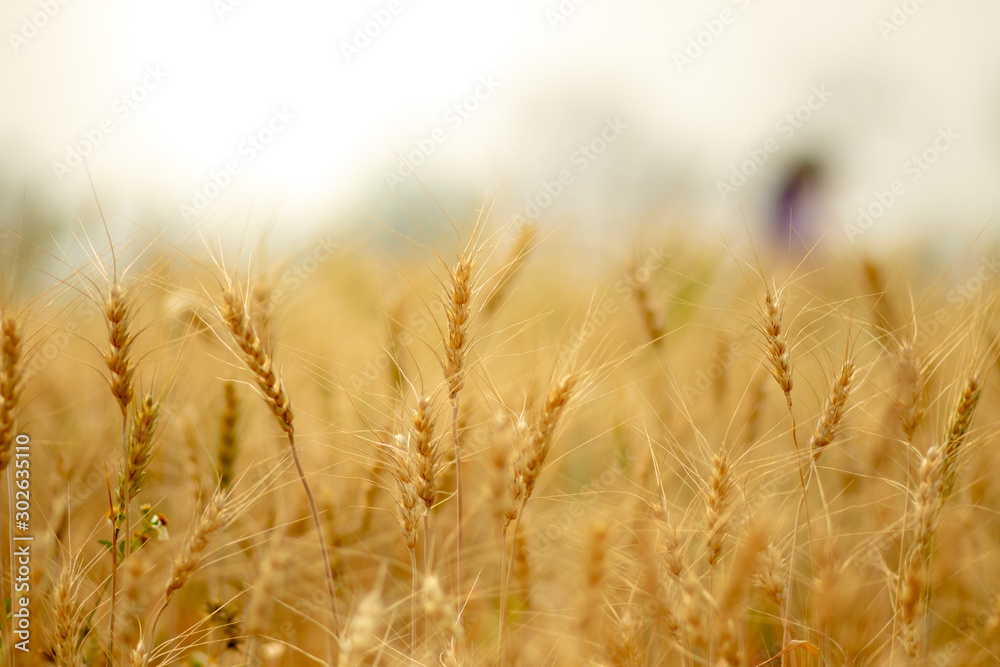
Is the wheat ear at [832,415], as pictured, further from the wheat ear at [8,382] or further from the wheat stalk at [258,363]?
the wheat ear at [8,382]

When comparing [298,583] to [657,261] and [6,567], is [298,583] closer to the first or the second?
[6,567]

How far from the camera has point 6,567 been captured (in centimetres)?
179

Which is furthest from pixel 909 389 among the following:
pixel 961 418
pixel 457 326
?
pixel 457 326

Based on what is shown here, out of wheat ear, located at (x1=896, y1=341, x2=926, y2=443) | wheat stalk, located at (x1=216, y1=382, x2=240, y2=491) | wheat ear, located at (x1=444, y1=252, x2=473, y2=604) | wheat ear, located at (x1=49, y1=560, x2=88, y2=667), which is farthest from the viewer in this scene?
wheat stalk, located at (x1=216, y1=382, x2=240, y2=491)

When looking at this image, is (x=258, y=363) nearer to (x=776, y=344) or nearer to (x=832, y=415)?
(x=776, y=344)

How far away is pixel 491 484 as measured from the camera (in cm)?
100


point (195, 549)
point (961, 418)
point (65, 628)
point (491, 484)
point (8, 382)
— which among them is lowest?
point (65, 628)

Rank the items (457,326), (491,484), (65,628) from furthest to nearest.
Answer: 1. (457,326)
2. (65,628)
3. (491,484)

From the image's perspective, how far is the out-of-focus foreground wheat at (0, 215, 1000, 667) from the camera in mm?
1263

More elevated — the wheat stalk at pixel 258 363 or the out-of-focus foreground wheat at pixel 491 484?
the wheat stalk at pixel 258 363

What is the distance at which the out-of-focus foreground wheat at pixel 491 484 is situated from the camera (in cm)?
126

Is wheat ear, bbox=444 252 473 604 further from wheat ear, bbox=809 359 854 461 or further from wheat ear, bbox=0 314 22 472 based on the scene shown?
wheat ear, bbox=0 314 22 472

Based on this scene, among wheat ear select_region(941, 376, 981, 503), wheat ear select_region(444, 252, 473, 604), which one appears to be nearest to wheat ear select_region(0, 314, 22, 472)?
wheat ear select_region(444, 252, 473, 604)

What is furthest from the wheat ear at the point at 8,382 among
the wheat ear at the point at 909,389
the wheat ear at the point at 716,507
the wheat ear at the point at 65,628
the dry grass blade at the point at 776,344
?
the wheat ear at the point at 909,389
